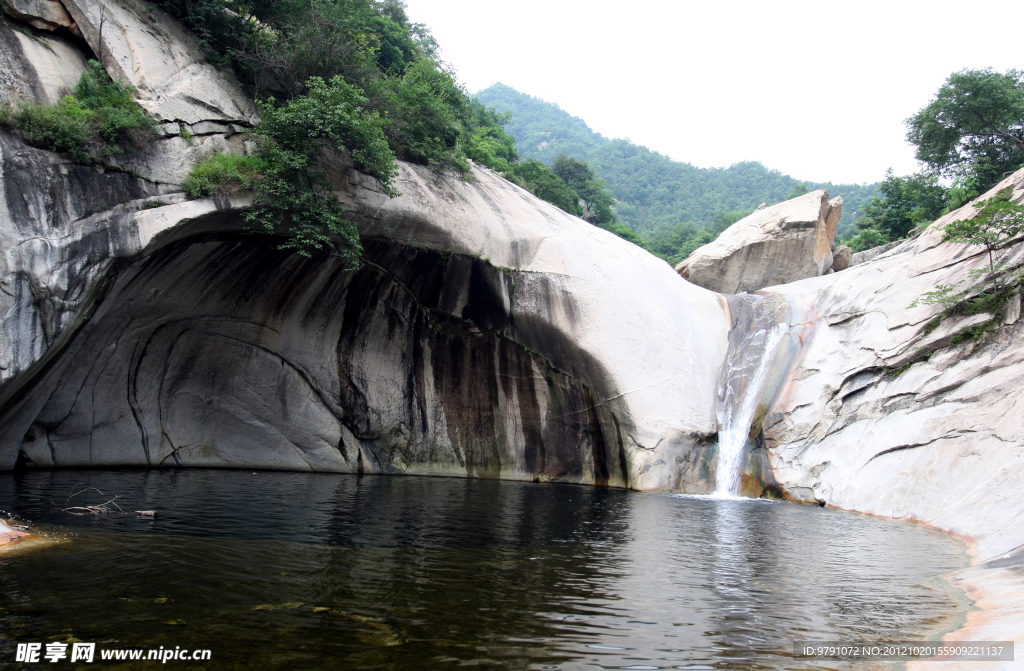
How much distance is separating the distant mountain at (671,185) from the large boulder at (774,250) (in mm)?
44203

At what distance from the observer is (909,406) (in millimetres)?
15812

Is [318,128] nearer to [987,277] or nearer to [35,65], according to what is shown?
[35,65]

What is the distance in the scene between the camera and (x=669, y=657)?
16.3 ft

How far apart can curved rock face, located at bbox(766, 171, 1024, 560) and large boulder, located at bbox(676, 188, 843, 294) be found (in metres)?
4.52

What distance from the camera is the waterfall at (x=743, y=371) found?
19.0 m

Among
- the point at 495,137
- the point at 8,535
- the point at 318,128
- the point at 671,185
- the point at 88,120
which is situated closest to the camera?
the point at 8,535

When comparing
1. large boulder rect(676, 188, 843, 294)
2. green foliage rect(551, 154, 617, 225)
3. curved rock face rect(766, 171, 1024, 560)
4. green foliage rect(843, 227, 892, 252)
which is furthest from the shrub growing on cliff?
green foliage rect(551, 154, 617, 225)

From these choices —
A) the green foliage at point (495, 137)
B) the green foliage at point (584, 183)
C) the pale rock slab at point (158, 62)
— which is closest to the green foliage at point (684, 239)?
the green foliage at point (584, 183)

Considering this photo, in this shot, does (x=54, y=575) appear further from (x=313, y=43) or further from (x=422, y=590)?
(x=313, y=43)

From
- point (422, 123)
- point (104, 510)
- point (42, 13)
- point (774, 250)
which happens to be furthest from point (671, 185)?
point (104, 510)

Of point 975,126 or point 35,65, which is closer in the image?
point 35,65

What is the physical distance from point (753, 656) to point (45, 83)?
15.8m

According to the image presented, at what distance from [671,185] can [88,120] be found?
8269cm

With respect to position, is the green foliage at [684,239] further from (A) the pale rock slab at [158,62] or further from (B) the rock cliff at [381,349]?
(A) the pale rock slab at [158,62]
